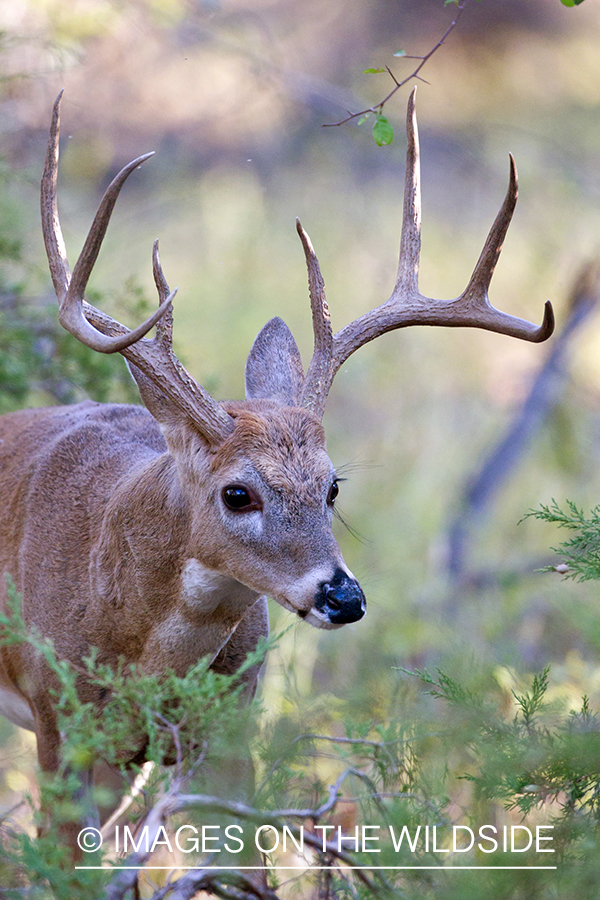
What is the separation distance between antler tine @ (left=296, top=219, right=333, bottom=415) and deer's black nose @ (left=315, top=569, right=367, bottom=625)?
1096mm

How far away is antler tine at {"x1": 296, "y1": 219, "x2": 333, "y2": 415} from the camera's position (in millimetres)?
4438

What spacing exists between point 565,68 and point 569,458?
849cm

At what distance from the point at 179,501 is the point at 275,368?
3.53 feet

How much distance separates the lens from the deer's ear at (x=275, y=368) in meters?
4.70

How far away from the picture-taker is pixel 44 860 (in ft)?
8.86

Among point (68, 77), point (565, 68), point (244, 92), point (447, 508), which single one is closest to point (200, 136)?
point (244, 92)

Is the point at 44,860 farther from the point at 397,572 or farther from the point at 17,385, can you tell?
the point at 397,572

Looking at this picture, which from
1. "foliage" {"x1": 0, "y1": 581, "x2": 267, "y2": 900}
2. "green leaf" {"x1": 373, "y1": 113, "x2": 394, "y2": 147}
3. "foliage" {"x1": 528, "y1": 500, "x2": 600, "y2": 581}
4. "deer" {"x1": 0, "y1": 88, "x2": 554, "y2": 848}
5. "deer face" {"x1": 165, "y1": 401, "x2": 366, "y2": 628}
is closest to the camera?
"foliage" {"x1": 0, "y1": 581, "x2": 267, "y2": 900}

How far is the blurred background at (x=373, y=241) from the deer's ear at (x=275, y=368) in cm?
204

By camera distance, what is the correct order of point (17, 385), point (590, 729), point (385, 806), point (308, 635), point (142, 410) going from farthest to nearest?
point (308, 635), point (17, 385), point (142, 410), point (590, 729), point (385, 806)

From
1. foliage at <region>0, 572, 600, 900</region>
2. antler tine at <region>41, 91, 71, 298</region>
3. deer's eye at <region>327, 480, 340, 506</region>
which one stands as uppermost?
antler tine at <region>41, 91, 71, 298</region>

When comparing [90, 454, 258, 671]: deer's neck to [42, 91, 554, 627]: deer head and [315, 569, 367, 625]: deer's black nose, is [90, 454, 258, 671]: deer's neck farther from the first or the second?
[315, 569, 367, 625]: deer's black nose

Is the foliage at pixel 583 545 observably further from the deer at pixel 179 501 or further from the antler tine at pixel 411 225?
the antler tine at pixel 411 225

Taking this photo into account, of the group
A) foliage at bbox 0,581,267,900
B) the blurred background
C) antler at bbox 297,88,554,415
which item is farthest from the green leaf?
the blurred background
